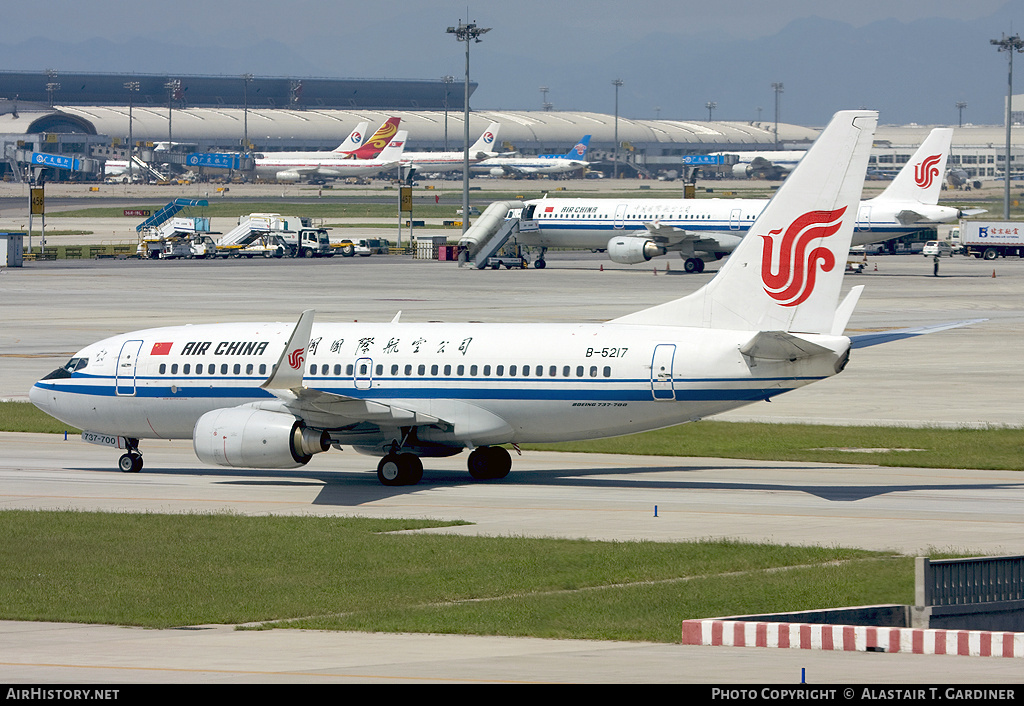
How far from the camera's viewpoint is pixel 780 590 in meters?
23.0

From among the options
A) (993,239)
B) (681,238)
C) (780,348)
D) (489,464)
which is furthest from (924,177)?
(780,348)

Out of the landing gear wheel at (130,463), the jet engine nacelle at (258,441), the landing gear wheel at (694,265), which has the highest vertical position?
the landing gear wheel at (694,265)

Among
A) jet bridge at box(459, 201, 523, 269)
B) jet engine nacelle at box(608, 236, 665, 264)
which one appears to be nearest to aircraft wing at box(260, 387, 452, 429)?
jet engine nacelle at box(608, 236, 665, 264)

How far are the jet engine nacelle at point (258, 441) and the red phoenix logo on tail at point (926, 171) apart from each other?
76.5 m

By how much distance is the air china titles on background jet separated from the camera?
33.0 m

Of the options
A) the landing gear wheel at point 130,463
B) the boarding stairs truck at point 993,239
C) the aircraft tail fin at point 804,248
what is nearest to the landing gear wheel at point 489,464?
the aircraft tail fin at point 804,248

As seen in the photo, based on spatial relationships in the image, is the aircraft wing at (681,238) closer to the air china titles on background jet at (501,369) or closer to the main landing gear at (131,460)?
the air china titles on background jet at (501,369)

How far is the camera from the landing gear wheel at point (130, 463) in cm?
3878

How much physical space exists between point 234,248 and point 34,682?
382 ft

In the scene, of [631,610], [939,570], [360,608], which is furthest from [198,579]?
[939,570]

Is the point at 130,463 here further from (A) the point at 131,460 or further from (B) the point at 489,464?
(B) the point at 489,464

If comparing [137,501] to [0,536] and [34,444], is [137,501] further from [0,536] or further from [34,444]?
[34,444]

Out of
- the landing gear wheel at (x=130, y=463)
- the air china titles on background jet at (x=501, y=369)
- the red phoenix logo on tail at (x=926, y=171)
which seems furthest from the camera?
the red phoenix logo on tail at (x=926, y=171)

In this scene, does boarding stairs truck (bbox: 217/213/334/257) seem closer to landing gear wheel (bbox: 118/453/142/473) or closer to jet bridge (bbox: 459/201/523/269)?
jet bridge (bbox: 459/201/523/269)
